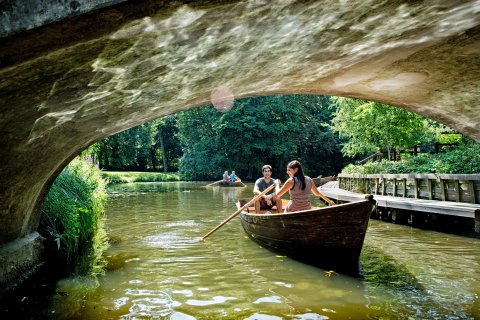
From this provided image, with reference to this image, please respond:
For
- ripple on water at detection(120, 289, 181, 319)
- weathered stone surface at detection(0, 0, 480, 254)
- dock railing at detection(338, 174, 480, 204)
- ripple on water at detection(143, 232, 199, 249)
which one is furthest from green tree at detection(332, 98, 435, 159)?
ripple on water at detection(120, 289, 181, 319)

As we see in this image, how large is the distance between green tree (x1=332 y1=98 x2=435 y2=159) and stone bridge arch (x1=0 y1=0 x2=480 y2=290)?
14.8m

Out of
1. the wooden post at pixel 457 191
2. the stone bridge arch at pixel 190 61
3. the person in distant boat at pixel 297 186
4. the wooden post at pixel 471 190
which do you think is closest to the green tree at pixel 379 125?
the wooden post at pixel 457 191

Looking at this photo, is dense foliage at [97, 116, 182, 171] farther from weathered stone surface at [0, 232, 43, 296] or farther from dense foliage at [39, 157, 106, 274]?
weathered stone surface at [0, 232, 43, 296]

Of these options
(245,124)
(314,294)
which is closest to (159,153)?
(245,124)

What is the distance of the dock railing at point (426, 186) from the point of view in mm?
10078

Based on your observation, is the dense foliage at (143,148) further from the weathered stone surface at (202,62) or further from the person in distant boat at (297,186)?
the weathered stone surface at (202,62)

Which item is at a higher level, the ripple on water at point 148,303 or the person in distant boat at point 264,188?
the person in distant boat at point 264,188

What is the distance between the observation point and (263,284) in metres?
6.18

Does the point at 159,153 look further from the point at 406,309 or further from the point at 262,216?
the point at 406,309

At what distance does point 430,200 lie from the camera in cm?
1152

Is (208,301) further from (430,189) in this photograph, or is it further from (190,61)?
(430,189)

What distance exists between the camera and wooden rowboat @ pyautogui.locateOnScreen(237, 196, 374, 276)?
6523 mm

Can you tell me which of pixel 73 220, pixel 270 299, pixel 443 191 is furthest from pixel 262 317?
pixel 443 191

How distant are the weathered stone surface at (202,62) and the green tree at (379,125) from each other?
1488 cm
